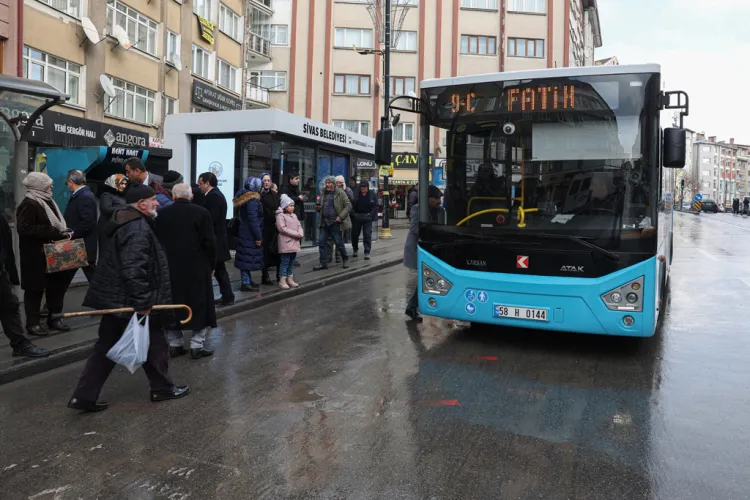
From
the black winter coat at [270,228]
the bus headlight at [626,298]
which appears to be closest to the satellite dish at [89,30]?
the black winter coat at [270,228]

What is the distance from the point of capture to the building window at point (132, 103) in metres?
21.9

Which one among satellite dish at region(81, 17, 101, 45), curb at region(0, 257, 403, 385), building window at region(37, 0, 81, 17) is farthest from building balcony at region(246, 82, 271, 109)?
curb at region(0, 257, 403, 385)

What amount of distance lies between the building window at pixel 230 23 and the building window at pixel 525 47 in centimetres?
1944

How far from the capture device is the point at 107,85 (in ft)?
66.6

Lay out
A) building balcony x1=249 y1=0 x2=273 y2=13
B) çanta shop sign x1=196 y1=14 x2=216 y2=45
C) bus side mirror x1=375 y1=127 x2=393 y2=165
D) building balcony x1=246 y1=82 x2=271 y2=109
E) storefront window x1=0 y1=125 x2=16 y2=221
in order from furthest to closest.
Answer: building balcony x1=249 y1=0 x2=273 y2=13 → building balcony x1=246 y1=82 x2=271 y2=109 → çanta shop sign x1=196 y1=14 x2=216 y2=45 → storefront window x1=0 y1=125 x2=16 y2=221 → bus side mirror x1=375 y1=127 x2=393 y2=165

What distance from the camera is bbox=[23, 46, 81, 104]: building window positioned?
1772 cm

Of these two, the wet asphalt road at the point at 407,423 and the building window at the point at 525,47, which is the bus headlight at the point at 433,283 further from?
the building window at the point at 525,47

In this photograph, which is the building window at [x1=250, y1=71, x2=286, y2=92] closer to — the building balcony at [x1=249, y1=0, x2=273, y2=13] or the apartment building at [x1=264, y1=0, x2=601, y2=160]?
the apartment building at [x1=264, y1=0, x2=601, y2=160]

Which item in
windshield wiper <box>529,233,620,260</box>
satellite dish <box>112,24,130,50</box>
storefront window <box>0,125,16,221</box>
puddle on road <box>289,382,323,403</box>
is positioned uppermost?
satellite dish <box>112,24,130,50</box>

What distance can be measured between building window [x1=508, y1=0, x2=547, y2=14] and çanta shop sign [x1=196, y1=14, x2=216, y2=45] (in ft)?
75.0

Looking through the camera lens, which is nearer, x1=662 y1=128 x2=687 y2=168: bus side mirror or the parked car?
x1=662 y1=128 x2=687 y2=168: bus side mirror

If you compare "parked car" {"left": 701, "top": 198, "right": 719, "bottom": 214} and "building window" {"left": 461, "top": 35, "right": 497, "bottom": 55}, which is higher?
"building window" {"left": 461, "top": 35, "right": 497, "bottom": 55}

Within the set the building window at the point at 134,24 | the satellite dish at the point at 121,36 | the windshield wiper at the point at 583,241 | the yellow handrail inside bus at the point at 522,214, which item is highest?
the building window at the point at 134,24

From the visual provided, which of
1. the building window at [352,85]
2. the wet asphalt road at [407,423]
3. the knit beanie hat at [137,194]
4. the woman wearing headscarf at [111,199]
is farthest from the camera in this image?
the building window at [352,85]
